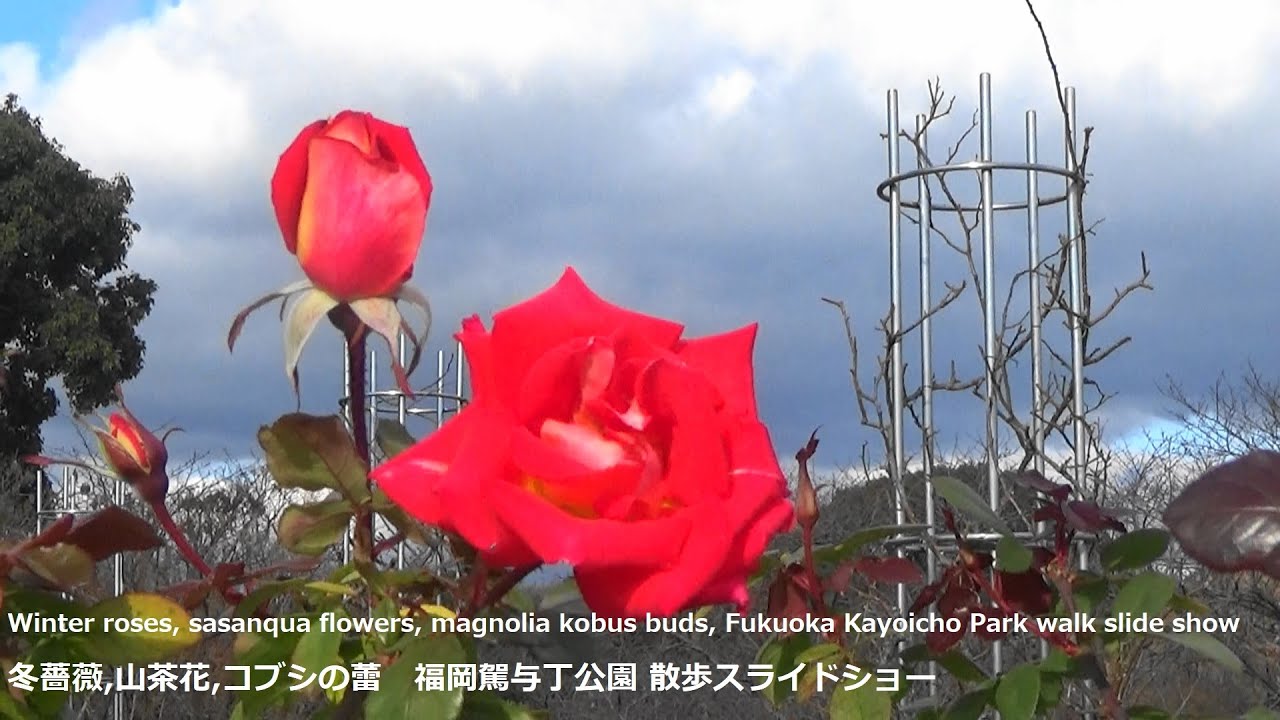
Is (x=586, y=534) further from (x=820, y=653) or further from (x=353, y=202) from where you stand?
(x=820, y=653)

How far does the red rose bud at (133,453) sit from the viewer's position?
1.93 ft

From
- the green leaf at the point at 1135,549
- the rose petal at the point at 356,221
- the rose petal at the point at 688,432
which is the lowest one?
the green leaf at the point at 1135,549

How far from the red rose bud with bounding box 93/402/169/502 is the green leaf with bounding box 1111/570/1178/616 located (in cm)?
51

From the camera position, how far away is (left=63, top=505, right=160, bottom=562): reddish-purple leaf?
0.60 meters

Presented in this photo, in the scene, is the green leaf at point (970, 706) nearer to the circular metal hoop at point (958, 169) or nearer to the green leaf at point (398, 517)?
the green leaf at point (398, 517)

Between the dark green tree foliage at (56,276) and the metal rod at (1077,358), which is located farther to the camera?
the dark green tree foliage at (56,276)

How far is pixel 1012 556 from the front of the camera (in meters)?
0.74

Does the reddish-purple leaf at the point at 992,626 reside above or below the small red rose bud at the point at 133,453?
below

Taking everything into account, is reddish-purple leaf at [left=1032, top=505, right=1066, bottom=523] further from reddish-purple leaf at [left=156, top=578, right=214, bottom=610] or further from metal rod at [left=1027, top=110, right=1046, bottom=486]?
metal rod at [left=1027, top=110, right=1046, bottom=486]

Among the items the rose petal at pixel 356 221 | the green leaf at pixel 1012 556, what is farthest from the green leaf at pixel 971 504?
the rose petal at pixel 356 221

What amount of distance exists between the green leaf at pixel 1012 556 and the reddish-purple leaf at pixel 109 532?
43cm

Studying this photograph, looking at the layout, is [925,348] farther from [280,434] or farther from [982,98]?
[280,434]

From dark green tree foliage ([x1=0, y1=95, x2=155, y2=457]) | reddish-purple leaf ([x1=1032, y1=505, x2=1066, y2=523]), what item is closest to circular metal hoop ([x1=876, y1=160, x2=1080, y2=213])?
reddish-purple leaf ([x1=1032, y1=505, x2=1066, y2=523])

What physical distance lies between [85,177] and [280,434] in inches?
464
